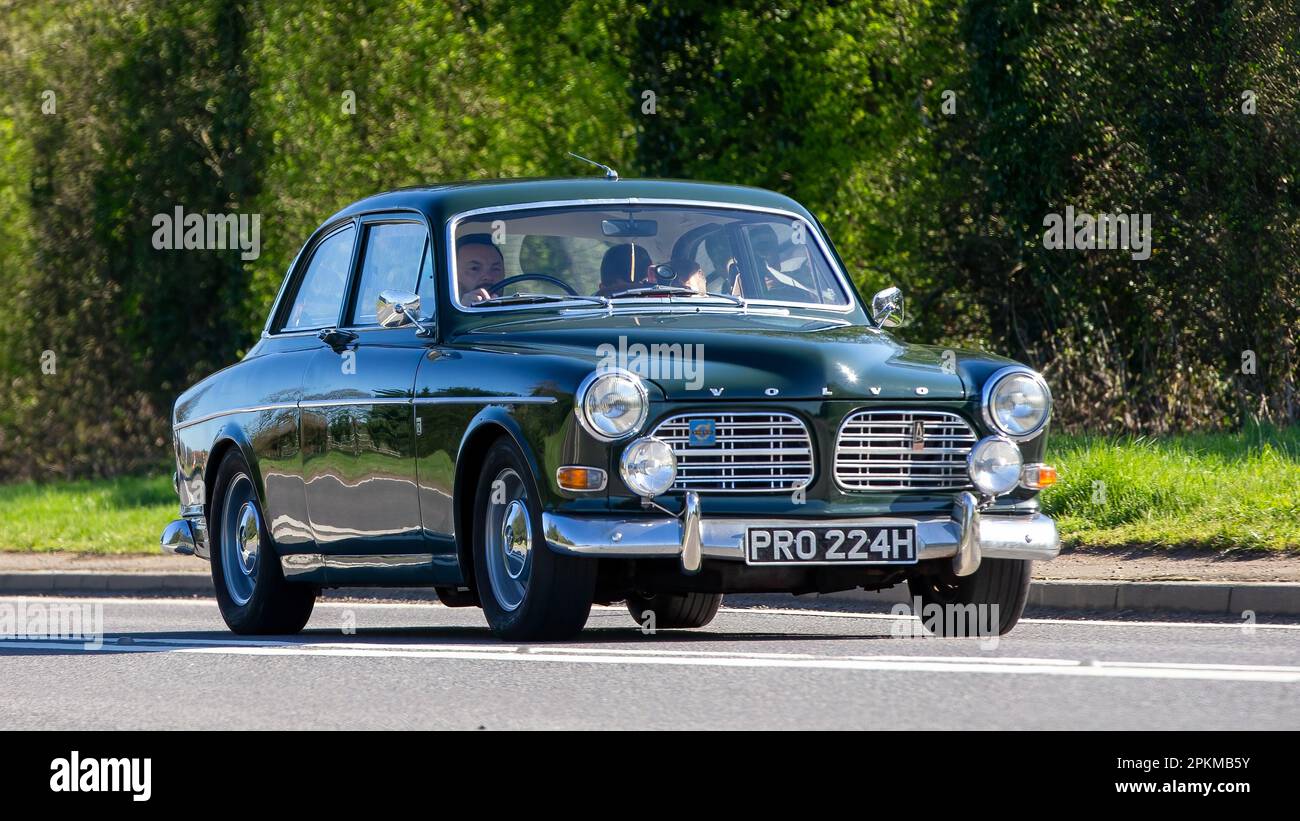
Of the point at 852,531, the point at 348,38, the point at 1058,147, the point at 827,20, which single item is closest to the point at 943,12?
the point at 827,20

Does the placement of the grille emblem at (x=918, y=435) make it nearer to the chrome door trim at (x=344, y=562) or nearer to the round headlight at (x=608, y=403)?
the round headlight at (x=608, y=403)

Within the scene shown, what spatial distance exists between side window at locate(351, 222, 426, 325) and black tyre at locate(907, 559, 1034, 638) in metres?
2.71

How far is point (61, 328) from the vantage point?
34.8 meters

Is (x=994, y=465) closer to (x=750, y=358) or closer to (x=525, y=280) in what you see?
(x=750, y=358)

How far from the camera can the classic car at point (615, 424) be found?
9.06 m

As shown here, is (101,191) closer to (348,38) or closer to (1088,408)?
(348,38)

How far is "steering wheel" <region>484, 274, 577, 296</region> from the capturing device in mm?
10281

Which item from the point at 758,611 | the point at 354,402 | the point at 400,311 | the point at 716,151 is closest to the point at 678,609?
the point at 758,611

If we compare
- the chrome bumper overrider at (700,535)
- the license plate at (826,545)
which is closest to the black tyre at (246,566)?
the chrome bumper overrider at (700,535)

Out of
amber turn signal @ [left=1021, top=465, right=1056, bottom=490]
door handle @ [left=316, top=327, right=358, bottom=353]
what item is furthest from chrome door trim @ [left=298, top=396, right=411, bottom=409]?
amber turn signal @ [left=1021, top=465, right=1056, bottom=490]

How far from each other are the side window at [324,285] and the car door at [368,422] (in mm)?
135

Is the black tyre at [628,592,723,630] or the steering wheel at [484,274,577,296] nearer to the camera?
the steering wheel at [484,274,577,296]

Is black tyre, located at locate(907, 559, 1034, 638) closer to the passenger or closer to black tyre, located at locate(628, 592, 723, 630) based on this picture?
the passenger
